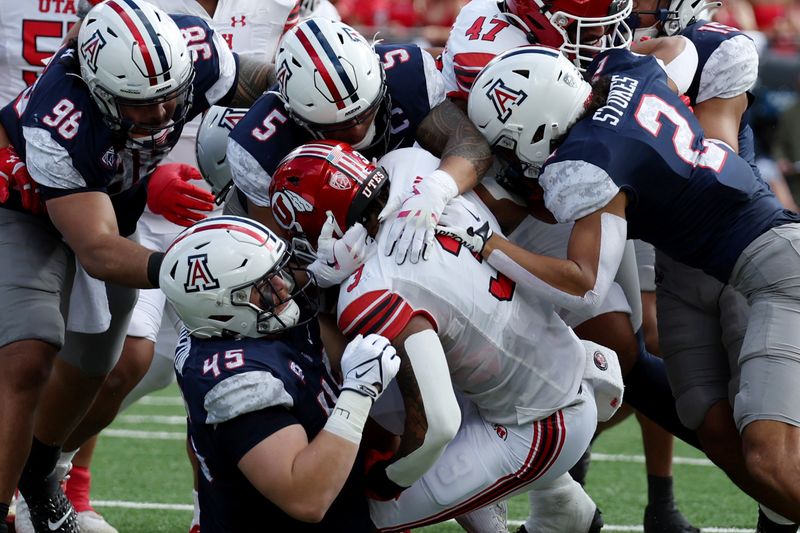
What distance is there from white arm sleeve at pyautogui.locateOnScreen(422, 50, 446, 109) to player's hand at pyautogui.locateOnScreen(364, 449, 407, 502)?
1263 millimetres

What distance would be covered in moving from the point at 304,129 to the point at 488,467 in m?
1.23

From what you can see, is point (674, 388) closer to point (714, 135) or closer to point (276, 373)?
point (714, 135)

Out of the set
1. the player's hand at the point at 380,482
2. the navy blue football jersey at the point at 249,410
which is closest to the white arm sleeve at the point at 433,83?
the navy blue football jersey at the point at 249,410

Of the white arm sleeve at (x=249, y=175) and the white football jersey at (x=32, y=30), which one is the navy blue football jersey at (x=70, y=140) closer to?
the white arm sleeve at (x=249, y=175)

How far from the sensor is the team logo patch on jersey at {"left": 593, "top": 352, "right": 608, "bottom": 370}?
377cm

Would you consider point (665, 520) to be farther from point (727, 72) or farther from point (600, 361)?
point (727, 72)

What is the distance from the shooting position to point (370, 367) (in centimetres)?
320

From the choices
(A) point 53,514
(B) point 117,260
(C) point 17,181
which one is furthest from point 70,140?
(A) point 53,514

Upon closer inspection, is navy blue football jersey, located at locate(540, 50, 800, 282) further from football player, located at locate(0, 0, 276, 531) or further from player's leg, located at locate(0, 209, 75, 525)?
player's leg, located at locate(0, 209, 75, 525)

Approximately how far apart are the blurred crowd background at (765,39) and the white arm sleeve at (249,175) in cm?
614

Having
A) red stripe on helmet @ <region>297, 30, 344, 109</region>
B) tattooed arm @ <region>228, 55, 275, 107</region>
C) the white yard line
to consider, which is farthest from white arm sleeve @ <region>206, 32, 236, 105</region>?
the white yard line

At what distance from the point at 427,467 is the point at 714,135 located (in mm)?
1604

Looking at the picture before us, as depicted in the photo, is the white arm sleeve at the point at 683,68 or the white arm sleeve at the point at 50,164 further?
the white arm sleeve at the point at 683,68

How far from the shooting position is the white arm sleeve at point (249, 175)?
3953 mm
